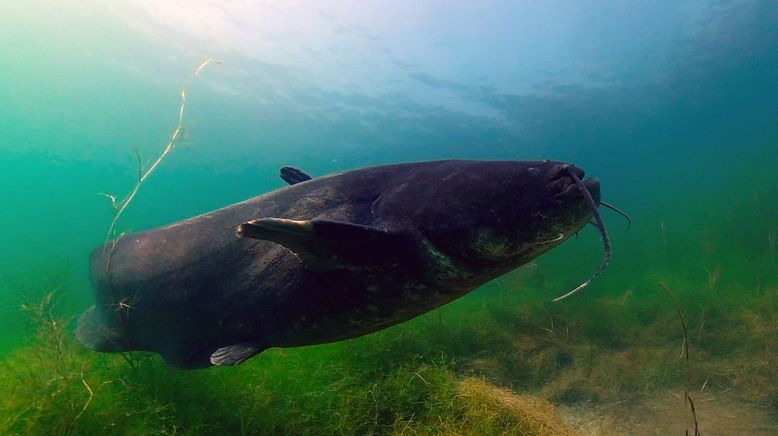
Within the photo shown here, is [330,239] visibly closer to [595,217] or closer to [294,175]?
[595,217]

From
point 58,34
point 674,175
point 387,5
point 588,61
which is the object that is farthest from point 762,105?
point 58,34

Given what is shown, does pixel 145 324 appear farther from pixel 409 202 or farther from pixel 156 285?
pixel 409 202

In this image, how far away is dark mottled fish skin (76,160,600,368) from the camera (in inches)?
84.4

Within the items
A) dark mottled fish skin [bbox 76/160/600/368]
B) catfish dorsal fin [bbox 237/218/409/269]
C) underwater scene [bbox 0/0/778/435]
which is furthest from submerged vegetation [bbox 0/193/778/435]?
catfish dorsal fin [bbox 237/218/409/269]

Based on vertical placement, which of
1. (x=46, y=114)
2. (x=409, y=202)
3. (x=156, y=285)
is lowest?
(x=156, y=285)

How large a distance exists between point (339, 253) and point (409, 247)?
412 millimetres

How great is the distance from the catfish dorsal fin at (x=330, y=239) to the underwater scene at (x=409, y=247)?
0.02m

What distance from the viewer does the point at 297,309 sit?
261cm

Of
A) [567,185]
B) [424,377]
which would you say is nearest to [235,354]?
[567,185]

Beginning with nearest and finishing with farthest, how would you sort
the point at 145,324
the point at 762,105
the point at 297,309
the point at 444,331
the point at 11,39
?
the point at 297,309, the point at 145,324, the point at 444,331, the point at 11,39, the point at 762,105

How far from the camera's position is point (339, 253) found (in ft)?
7.30

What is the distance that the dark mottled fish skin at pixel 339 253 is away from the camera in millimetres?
2143

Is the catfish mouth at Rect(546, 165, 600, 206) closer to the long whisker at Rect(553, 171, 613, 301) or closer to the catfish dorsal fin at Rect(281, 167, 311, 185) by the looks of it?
the long whisker at Rect(553, 171, 613, 301)

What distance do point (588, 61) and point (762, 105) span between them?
37523 millimetres
